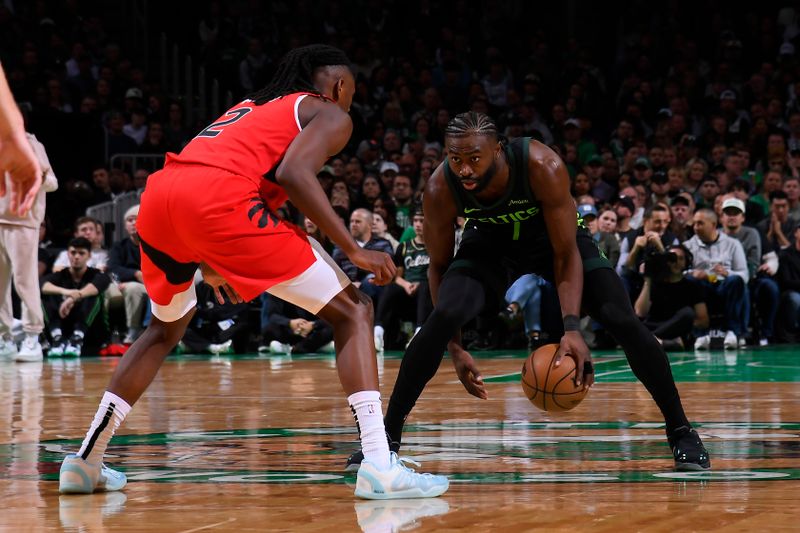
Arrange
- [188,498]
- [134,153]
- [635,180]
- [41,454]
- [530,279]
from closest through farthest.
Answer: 1. [188,498]
2. [41,454]
3. [530,279]
4. [635,180]
5. [134,153]

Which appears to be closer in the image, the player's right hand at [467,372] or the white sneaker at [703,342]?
the player's right hand at [467,372]

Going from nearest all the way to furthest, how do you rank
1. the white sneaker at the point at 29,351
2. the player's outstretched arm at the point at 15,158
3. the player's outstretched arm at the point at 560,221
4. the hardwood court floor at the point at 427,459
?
1. the player's outstretched arm at the point at 15,158
2. the hardwood court floor at the point at 427,459
3. the player's outstretched arm at the point at 560,221
4. the white sneaker at the point at 29,351

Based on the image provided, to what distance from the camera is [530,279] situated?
1216 centimetres

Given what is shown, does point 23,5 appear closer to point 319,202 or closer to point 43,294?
point 43,294

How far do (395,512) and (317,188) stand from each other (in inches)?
41.4

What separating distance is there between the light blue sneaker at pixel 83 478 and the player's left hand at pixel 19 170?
5.44 feet

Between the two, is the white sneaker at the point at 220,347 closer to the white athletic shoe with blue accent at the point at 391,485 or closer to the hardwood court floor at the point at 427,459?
the hardwood court floor at the point at 427,459

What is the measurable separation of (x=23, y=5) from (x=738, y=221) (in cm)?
1127

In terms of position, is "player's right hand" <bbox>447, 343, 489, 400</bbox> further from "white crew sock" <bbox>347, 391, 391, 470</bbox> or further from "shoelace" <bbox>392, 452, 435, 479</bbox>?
"white crew sock" <bbox>347, 391, 391, 470</bbox>

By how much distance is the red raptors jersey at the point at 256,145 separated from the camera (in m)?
4.39

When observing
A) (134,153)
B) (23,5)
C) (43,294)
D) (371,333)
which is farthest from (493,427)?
(23,5)

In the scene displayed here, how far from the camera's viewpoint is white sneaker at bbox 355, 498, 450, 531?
3600 mm

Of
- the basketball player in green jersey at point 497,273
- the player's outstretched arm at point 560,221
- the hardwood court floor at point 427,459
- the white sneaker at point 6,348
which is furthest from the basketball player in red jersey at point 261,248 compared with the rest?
the white sneaker at point 6,348

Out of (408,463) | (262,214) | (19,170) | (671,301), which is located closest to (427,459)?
(408,463)
